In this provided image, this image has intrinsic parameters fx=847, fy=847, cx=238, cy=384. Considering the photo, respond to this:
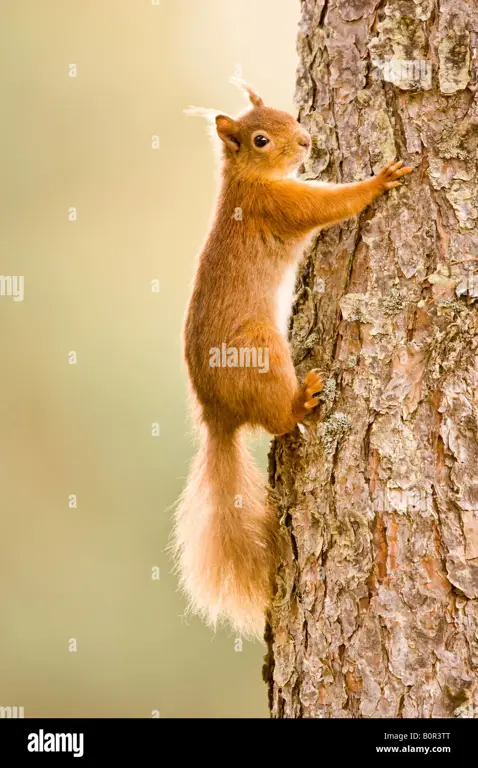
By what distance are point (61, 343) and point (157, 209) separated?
145 centimetres

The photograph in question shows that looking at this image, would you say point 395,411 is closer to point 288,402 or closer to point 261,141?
point 288,402

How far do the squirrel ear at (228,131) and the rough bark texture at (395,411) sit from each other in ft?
2.23

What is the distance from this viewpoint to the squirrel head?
3.12m

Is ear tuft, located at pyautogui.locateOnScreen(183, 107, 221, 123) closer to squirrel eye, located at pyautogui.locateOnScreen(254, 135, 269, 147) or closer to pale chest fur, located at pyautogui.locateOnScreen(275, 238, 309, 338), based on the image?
squirrel eye, located at pyautogui.locateOnScreen(254, 135, 269, 147)

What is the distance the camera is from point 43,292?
7.54 metres

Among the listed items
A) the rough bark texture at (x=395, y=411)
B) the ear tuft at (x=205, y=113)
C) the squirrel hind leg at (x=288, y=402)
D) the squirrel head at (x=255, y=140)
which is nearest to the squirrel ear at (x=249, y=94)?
the squirrel head at (x=255, y=140)

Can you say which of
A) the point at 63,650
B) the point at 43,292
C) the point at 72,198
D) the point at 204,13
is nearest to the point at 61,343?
the point at 43,292

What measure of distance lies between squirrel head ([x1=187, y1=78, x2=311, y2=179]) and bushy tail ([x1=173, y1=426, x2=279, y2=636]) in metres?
1.03

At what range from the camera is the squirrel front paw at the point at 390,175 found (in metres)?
2.51

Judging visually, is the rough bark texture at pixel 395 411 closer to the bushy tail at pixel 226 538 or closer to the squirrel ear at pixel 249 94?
the bushy tail at pixel 226 538

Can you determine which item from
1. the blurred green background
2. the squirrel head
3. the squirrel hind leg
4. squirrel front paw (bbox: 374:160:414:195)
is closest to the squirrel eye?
the squirrel head

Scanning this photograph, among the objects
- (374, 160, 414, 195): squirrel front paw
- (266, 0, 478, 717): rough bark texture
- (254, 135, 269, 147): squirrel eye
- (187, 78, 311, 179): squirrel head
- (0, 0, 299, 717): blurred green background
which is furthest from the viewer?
(0, 0, 299, 717): blurred green background
